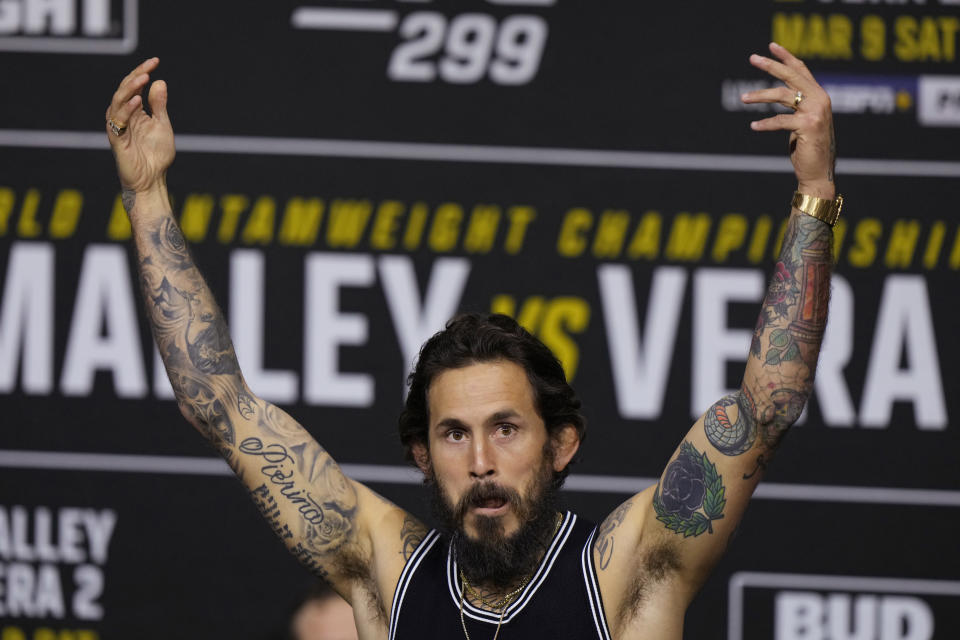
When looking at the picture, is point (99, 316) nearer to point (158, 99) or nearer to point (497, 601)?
point (158, 99)

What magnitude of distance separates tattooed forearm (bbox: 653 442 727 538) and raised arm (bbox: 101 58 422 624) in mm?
476

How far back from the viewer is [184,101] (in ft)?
11.0

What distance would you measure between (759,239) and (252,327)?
1.30 m

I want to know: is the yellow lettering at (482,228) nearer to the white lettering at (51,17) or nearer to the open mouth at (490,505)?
the white lettering at (51,17)

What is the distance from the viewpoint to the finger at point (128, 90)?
1.99m

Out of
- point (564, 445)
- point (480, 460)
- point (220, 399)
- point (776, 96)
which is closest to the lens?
point (776, 96)

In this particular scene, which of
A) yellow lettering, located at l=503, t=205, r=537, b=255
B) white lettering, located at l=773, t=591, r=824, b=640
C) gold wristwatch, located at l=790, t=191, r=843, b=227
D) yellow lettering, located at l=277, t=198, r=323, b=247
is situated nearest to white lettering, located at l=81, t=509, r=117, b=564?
yellow lettering, located at l=277, t=198, r=323, b=247

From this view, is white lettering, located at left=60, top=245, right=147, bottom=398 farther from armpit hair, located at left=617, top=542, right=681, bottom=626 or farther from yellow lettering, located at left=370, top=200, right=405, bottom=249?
armpit hair, located at left=617, top=542, right=681, bottom=626

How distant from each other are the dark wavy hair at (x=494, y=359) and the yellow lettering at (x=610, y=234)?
108 cm

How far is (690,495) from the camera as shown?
1876 millimetres

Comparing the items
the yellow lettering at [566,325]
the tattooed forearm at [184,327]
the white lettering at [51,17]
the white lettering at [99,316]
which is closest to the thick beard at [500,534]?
the tattooed forearm at [184,327]

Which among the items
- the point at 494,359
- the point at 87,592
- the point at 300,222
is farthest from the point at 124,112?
the point at 87,592

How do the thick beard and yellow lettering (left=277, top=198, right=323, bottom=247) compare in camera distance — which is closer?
the thick beard

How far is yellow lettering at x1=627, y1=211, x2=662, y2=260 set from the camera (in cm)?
327
